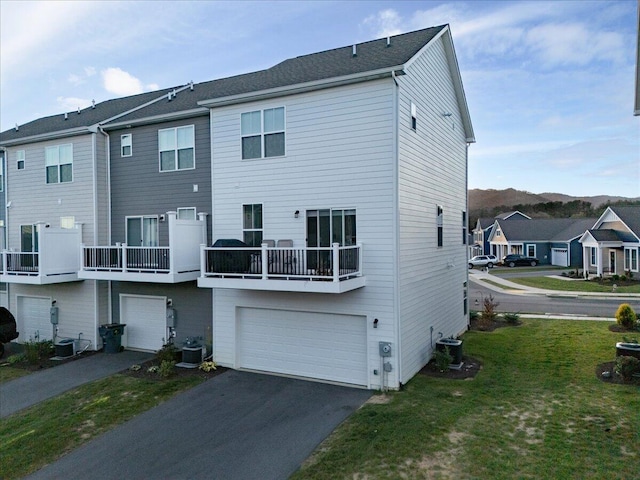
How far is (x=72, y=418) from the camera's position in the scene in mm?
9086

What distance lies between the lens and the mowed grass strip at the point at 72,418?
24.9 feet

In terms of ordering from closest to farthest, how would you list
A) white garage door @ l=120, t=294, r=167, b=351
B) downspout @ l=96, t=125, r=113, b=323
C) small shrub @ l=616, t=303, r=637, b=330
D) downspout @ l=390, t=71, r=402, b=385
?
downspout @ l=390, t=71, r=402, b=385 < white garage door @ l=120, t=294, r=167, b=351 < downspout @ l=96, t=125, r=113, b=323 < small shrub @ l=616, t=303, r=637, b=330

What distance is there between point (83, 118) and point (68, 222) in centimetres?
490

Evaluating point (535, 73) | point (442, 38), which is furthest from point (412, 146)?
point (535, 73)

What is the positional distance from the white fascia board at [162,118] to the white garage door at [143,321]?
606 cm

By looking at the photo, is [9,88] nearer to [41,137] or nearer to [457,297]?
[41,137]

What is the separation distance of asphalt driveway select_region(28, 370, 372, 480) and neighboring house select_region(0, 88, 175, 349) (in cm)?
726

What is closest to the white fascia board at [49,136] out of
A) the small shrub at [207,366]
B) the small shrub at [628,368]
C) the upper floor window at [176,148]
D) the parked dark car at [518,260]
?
the upper floor window at [176,148]

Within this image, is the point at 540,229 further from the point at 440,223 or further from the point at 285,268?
the point at 285,268

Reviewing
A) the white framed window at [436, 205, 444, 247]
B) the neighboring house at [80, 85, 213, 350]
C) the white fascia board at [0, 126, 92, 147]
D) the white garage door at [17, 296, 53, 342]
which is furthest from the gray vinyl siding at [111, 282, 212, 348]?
the white framed window at [436, 205, 444, 247]

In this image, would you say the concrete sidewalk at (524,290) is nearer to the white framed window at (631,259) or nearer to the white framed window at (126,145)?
the white framed window at (631,259)

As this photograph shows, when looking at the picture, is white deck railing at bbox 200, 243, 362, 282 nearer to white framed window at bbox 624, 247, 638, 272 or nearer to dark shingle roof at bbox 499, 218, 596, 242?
white framed window at bbox 624, 247, 638, 272

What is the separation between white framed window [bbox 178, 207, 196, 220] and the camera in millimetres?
13203

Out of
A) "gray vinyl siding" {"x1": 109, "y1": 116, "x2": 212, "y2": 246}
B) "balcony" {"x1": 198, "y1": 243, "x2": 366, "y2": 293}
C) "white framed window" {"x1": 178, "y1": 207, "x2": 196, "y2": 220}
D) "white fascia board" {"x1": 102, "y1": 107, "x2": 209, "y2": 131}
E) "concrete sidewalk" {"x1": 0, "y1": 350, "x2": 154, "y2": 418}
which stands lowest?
"concrete sidewalk" {"x1": 0, "y1": 350, "x2": 154, "y2": 418}
